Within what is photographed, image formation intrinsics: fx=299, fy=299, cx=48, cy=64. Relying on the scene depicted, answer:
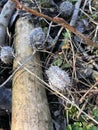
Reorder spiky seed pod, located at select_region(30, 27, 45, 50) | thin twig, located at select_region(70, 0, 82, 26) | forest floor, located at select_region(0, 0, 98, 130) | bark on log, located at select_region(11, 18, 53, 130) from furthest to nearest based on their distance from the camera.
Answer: thin twig, located at select_region(70, 0, 82, 26), spiky seed pod, located at select_region(30, 27, 45, 50), forest floor, located at select_region(0, 0, 98, 130), bark on log, located at select_region(11, 18, 53, 130)

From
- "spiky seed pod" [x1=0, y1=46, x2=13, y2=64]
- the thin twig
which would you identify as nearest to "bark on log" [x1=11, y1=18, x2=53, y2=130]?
"spiky seed pod" [x1=0, y1=46, x2=13, y2=64]

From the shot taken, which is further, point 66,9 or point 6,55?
point 66,9

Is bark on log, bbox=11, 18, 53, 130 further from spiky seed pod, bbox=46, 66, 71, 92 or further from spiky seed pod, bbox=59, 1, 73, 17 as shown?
spiky seed pod, bbox=59, 1, 73, 17

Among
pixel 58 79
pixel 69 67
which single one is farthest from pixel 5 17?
pixel 58 79

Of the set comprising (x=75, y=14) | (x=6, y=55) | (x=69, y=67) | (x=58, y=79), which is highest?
(x=75, y=14)

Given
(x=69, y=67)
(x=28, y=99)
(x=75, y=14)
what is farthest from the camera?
(x=75, y=14)

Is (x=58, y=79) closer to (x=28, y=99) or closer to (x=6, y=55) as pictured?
(x=28, y=99)
